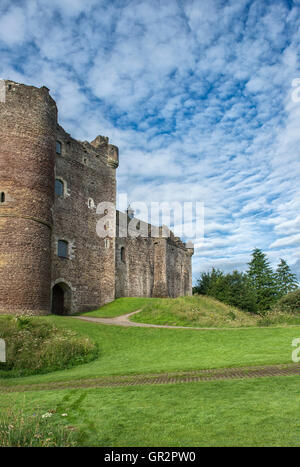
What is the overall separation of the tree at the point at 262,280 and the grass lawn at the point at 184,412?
144ft

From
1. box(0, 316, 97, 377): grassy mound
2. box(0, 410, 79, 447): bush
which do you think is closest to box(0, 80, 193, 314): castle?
box(0, 316, 97, 377): grassy mound

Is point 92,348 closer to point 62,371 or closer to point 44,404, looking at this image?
point 62,371

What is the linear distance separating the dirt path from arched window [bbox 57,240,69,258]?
17.9 meters

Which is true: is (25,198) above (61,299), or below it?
above

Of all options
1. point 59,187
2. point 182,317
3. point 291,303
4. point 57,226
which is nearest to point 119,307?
point 57,226

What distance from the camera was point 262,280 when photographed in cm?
5241

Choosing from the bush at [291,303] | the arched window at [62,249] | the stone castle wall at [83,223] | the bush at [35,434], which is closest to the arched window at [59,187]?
the stone castle wall at [83,223]

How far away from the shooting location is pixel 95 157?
31.9 meters

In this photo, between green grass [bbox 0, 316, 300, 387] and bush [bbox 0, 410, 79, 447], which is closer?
bush [bbox 0, 410, 79, 447]

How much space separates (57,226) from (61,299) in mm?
5355

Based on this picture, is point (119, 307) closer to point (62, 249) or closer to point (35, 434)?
point (62, 249)

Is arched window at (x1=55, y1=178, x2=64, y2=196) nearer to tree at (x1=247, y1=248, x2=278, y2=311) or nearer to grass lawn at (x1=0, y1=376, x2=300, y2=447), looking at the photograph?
grass lawn at (x1=0, y1=376, x2=300, y2=447)

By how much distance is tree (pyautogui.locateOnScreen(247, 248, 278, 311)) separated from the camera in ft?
164

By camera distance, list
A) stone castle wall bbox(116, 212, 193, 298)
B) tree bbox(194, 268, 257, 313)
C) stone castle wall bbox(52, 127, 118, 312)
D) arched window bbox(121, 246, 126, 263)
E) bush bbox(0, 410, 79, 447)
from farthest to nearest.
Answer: tree bbox(194, 268, 257, 313), arched window bbox(121, 246, 126, 263), stone castle wall bbox(116, 212, 193, 298), stone castle wall bbox(52, 127, 118, 312), bush bbox(0, 410, 79, 447)
